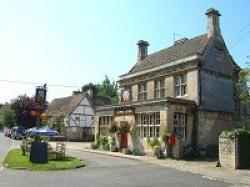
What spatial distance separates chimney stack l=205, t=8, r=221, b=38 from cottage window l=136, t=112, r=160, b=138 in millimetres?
8717

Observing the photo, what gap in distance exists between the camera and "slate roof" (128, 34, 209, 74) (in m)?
30.8

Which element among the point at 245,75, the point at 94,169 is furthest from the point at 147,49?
the point at 94,169

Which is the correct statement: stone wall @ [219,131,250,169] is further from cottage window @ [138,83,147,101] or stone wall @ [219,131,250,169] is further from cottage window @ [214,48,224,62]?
cottage window @ [138,83,147,101]

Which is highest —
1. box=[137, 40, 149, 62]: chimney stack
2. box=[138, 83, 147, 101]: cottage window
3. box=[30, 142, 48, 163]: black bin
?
box=[137, 40, 149, 62]: chimney stack

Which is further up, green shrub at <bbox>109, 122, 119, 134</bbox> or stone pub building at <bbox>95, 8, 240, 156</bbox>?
stone pub building at <bbox>95, 8, 240, 156</bbox>

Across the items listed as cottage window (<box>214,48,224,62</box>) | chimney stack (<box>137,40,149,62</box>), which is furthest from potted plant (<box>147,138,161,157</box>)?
chimney stack (<box>137,40,149,62</box>)

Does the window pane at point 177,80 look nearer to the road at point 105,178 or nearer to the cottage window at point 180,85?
the cottage window at point 180,85

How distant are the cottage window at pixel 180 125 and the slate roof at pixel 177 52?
17.0ft

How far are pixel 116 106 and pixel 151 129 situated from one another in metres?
6.17

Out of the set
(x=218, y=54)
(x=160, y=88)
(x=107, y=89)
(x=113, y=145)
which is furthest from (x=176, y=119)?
(x=107, y=89)

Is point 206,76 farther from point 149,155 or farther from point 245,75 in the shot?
point 149,155

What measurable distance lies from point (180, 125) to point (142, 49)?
1544cm

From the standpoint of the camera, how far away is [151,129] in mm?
28484

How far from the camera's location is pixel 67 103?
188 feet
